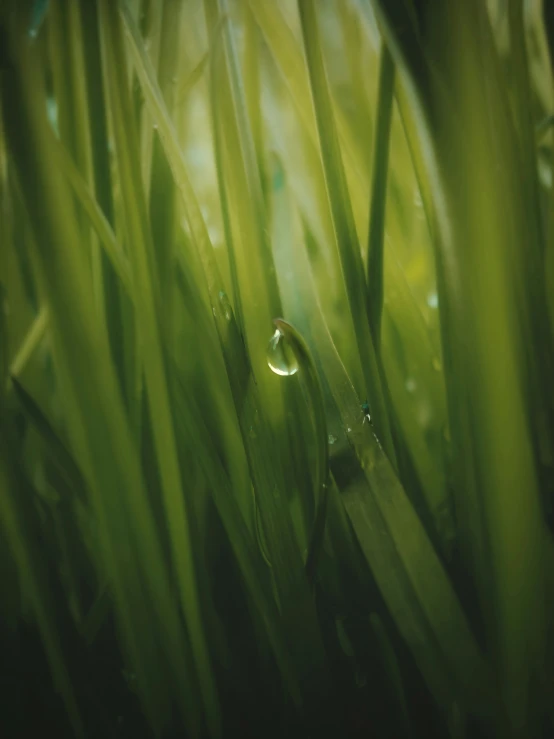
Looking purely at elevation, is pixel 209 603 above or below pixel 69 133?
below

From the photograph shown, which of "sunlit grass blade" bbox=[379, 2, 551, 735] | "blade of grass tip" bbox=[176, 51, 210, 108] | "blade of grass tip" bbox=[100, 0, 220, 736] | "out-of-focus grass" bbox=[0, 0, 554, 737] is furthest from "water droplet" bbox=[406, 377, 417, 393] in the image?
"blade of grass tip" bbox=[176, 51, 210, 108]

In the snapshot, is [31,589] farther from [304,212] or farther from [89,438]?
[304,212]

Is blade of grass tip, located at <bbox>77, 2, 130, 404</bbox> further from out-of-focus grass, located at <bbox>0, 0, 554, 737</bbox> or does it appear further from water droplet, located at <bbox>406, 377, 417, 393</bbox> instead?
water droplet, located at <bbox>406, 377, 417, 393</bbox>

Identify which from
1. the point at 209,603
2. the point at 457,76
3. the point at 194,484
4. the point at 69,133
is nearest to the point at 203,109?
the point at 69,133

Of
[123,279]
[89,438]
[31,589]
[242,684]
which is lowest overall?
[242,684]

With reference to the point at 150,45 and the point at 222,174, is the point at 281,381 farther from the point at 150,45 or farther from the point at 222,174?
the point at 150,45

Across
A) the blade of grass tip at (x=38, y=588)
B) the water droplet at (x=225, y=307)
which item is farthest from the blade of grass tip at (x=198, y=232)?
the blade of grass tip at (x=38, y=588)

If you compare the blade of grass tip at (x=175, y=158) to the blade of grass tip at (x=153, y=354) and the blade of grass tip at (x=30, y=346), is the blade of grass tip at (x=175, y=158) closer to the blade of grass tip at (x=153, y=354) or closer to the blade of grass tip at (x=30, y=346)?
the blade of grass tip at (x=153, y=354)

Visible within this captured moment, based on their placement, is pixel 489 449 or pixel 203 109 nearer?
→ pixel 489 449
